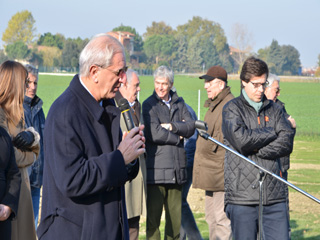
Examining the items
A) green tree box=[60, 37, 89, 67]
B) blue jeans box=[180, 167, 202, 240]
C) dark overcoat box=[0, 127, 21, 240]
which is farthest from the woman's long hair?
green tree box=[60, 37, 89, 67]

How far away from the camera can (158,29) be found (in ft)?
462

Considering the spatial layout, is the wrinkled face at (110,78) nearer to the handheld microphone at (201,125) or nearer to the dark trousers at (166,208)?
the handheld microphone at (201,125)

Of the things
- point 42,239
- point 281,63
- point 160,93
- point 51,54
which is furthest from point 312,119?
point 281,63

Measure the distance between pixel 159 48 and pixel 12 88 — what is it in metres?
118

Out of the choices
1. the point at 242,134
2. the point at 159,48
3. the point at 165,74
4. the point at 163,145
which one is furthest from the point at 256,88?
the point at 159,48

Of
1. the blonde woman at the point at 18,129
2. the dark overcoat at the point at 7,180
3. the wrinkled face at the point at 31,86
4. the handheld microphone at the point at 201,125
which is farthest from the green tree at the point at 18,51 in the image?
the handheld microphone at the point at 201,125

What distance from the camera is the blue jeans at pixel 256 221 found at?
4.70 m

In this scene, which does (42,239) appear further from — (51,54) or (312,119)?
(51,54)

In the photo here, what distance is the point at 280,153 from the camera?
15.5 feet

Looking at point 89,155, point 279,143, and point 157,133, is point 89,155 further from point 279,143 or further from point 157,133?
point 157,133

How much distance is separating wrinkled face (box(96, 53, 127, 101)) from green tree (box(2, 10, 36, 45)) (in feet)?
421

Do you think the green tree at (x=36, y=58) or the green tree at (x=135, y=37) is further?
the green tree at (x=135, y=37)

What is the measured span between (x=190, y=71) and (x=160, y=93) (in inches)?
4199

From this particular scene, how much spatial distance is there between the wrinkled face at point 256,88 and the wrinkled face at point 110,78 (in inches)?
81.4
